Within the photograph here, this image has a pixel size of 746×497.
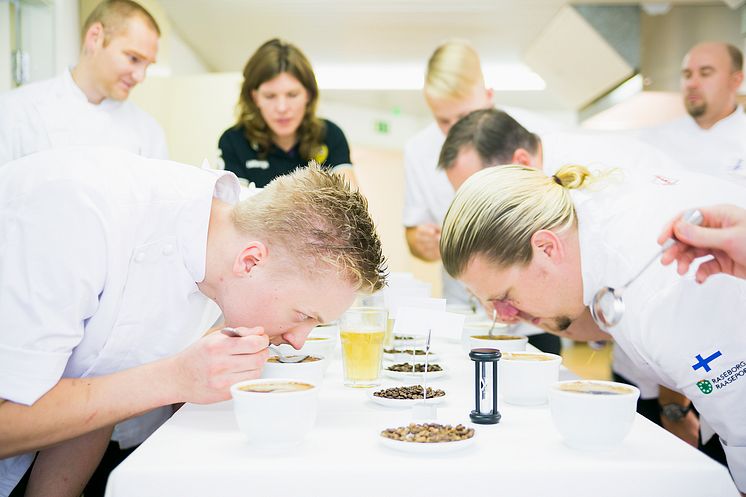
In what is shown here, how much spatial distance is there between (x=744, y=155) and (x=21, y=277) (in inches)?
116

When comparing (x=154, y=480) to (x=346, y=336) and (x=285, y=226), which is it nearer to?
(x=285, y=226)

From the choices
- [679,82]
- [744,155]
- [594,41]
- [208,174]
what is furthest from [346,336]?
[594,41]

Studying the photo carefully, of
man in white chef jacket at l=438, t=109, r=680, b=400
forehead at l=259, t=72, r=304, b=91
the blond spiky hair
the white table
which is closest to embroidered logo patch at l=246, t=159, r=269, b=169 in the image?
forehead at l=259, t=72, r=304, b=91

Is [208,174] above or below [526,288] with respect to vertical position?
above

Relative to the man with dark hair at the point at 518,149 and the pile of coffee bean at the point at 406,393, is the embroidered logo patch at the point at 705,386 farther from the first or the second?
the man with dark hair at the point at 518,149

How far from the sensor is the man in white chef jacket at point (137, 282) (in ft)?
3.48

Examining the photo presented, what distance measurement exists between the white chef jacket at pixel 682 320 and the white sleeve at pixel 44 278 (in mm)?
868

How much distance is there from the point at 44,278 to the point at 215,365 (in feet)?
0.91

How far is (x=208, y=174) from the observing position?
1.41 m

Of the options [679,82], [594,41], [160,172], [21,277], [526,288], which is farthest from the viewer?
[594,41]

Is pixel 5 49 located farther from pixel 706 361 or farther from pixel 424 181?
pixel 706 361

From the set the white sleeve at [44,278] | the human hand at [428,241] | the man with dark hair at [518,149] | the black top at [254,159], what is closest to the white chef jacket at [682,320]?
the man with dark hair at [518,149]

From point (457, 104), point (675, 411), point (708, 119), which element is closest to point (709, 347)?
point (675, 411)

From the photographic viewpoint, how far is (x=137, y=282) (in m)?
1.24
